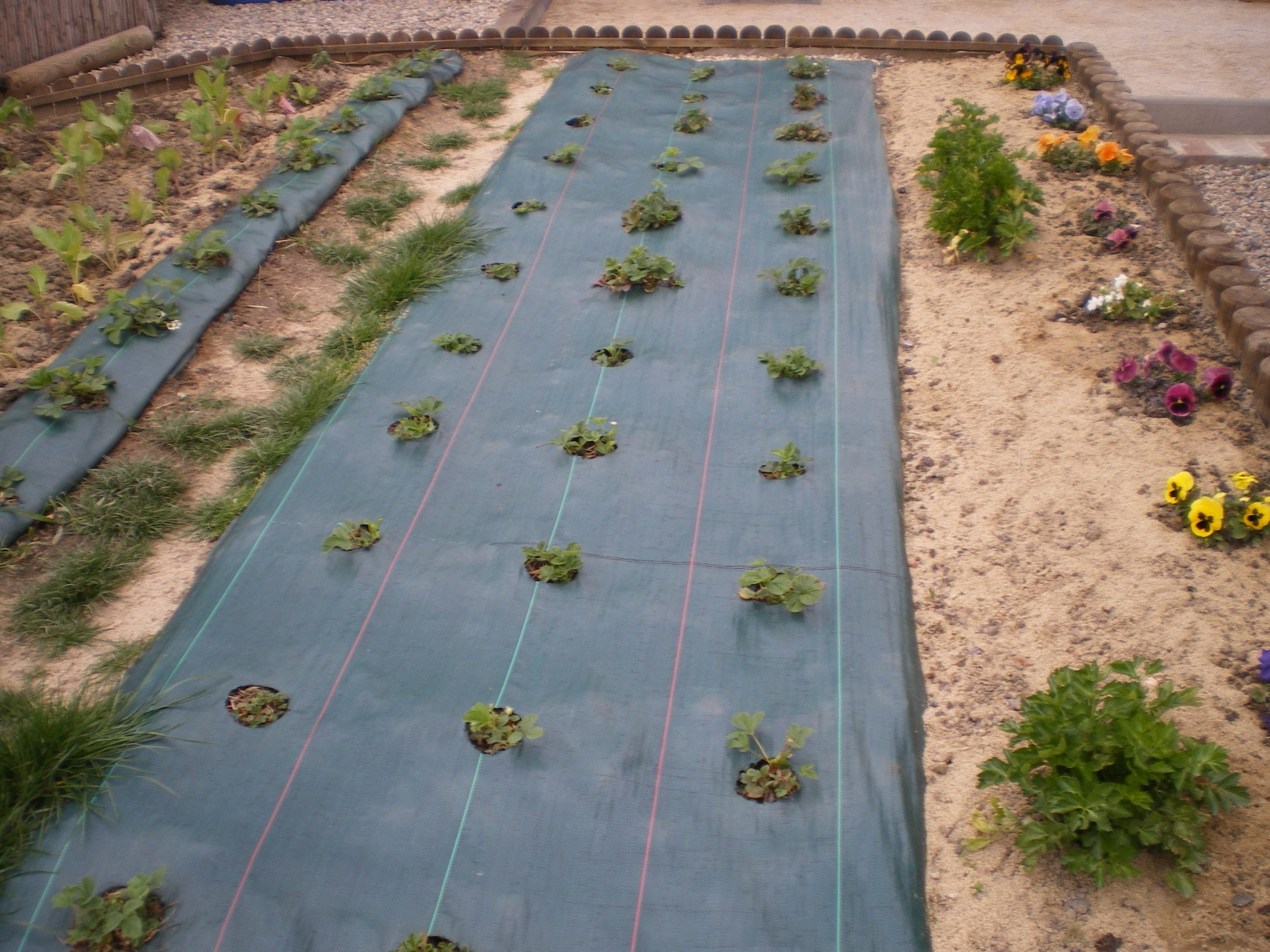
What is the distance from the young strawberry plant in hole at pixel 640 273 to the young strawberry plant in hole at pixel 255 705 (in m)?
2.47

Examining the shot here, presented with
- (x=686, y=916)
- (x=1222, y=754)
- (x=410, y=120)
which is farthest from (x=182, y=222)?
(x=1222, y=754)

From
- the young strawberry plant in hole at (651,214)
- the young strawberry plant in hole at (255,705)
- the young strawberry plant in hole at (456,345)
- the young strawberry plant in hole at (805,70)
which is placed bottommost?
the young strawberry plant in hole at (255,705)

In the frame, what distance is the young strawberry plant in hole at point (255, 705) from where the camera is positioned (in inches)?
106

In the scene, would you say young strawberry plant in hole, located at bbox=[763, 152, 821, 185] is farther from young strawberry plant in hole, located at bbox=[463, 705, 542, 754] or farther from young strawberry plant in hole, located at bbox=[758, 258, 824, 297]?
young strawberry plant in hole, located at bbox=[463, 705, 542, 754]

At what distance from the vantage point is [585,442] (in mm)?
3580

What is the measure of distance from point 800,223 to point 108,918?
4.16 meters

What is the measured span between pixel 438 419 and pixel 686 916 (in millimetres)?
2199

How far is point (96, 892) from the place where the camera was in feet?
7.61

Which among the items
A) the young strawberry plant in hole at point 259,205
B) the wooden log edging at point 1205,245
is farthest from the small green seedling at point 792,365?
the young strawberry plant in hole at point 259,205

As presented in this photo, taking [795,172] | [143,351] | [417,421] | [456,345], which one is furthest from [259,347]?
[795,172]

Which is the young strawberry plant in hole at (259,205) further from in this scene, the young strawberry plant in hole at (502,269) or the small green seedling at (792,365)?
the small green seedling at (792,365)

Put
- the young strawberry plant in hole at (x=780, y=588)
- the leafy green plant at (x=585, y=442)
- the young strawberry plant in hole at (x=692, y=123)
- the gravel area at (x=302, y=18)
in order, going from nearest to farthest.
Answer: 1. the young strawberry plant in hole at (x=780, y=588)
2. the leafy green plant at (x=585, y=442)
3. the young strawberry plant in hole at (x=692, y=123)
4. the gravel area at (x=302, y=18)

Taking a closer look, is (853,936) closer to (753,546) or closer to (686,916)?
(686,916)

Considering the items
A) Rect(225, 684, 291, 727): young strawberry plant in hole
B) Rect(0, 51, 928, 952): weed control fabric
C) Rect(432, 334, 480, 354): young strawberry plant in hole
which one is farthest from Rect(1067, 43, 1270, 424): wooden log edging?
Rect(225, 684, 291, 727): young strawberry plant in hole
